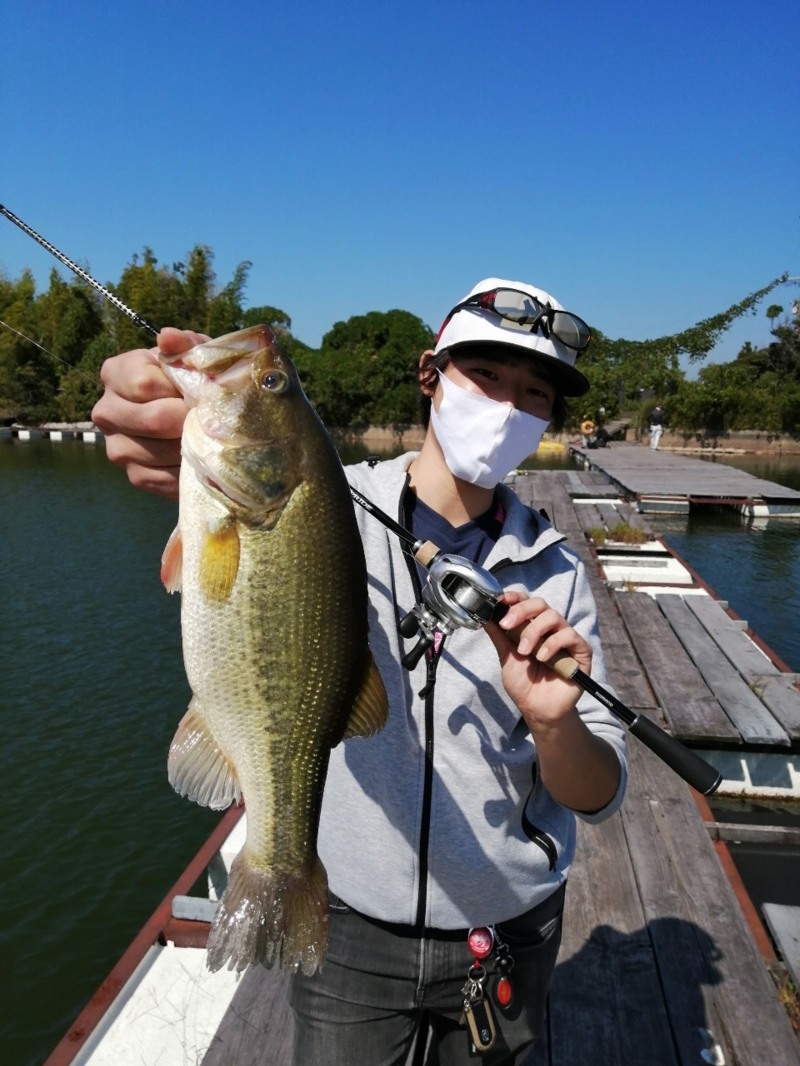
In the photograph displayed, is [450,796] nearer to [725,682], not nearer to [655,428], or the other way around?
[725,682]

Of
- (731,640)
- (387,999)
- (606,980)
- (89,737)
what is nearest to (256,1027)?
(387,999)

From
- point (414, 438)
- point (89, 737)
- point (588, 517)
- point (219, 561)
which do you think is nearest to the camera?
point (219, 561)

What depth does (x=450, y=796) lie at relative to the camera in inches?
77.5

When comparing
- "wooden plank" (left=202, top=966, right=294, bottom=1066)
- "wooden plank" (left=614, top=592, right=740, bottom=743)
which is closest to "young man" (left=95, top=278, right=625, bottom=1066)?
"wooden plank" (left=202, top=966, right=294, bottom=1066)

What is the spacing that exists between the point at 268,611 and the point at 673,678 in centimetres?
600

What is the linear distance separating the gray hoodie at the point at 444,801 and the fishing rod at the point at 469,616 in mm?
128

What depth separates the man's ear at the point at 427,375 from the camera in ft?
8.54

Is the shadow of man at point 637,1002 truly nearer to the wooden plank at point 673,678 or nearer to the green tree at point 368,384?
the wooden plank at point 673,678

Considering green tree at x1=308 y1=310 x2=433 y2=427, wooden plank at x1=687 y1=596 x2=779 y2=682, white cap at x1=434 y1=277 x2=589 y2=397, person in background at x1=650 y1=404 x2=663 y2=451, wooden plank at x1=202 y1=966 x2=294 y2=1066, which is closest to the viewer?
white cap at x1=434 y1=277 x2=589 y2=397

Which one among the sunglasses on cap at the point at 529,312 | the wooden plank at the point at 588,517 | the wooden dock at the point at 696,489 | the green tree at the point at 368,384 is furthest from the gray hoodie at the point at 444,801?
the green tree at the point at 368,384

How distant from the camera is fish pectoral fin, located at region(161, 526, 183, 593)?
5.79 ft

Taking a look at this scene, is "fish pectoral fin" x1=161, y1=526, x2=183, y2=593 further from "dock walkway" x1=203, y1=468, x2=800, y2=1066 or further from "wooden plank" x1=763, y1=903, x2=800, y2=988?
"wooden plank" x1=763, y1=903, x2=800, y2=988

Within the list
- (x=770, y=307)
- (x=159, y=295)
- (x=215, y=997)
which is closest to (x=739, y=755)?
(x=215, y=997)

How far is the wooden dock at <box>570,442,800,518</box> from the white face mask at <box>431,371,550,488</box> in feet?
64.6
